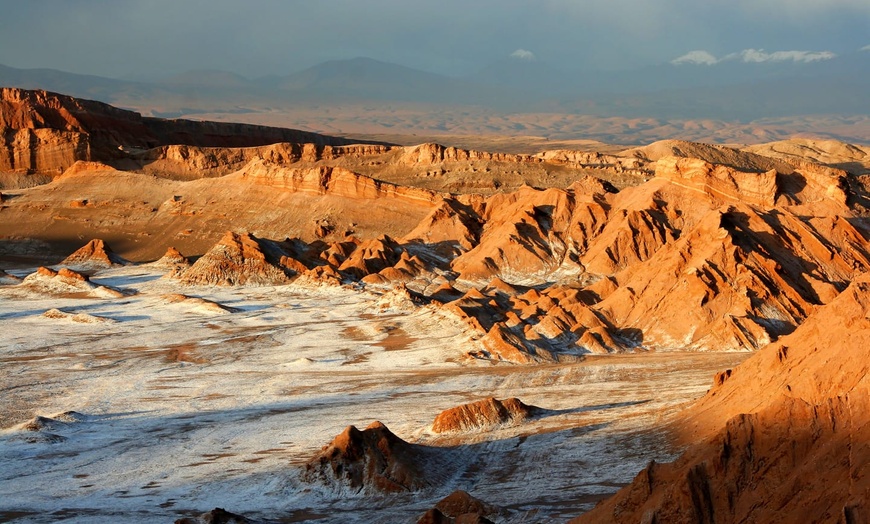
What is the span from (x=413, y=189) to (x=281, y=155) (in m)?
25.0

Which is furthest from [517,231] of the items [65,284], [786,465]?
[786,465]

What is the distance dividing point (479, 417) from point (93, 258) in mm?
54609

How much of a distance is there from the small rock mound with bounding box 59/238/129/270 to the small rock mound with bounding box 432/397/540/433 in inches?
2057

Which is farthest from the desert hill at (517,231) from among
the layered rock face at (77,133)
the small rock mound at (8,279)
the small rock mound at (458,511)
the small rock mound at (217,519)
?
the small rock mound at (217,519)

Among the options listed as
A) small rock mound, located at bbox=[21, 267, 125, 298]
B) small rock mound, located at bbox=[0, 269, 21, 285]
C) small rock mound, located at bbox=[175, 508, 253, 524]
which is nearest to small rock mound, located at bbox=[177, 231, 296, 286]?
small rock mound, located at bbox=[21, 267, 125, 298]

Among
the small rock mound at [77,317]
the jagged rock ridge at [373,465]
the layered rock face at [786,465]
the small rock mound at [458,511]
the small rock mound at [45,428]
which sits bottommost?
the small rock mound at [77,317]

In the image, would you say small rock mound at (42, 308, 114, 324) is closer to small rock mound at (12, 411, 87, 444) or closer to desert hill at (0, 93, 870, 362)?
desert hill at (0, 93, 870, 362)

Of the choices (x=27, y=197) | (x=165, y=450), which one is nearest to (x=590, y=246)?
(x=165, y=450)

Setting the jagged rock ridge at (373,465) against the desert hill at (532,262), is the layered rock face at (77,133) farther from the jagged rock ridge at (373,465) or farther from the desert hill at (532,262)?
the jagged rock ridge at (373,465)

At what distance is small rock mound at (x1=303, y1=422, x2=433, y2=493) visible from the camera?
104 feet

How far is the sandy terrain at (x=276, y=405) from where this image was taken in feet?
102

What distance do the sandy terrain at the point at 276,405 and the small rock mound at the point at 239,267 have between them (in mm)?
5726

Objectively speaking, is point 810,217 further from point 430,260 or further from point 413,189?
point 413,189

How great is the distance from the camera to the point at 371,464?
3222 centimetres
